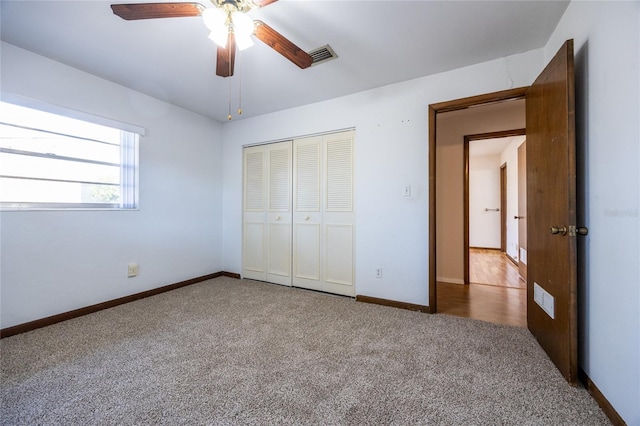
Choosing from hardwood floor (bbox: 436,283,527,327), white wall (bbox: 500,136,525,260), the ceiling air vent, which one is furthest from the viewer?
white wall (bbox: 500,136,525,260)

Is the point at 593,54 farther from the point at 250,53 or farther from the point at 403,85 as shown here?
the point at 250,53

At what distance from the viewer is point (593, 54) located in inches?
53.5

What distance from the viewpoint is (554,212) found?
155 cm

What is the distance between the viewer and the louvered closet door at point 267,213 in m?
3.42

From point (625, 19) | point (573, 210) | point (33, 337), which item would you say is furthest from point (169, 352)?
point (625, 19)

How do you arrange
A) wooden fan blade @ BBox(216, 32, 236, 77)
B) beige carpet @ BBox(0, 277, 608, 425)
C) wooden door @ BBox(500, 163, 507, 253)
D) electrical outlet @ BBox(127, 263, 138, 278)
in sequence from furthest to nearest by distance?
wooden door @ BBox(500, 163, 507, 253) → electrical outlet @ BBox(127, 263, 138, 278) → wooden fan blade @ BBox(216, 32, 236, 77) → beige carpet @ BBox(0, 277, 608, 425)

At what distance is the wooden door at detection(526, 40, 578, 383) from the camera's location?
4.59 ft

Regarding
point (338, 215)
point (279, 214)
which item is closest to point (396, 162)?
point (338, 215)

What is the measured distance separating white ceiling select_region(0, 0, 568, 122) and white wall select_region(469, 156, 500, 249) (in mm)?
5019

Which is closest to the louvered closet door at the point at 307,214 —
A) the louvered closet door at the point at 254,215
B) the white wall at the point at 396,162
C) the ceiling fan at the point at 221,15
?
the white wall at the point at 396,162

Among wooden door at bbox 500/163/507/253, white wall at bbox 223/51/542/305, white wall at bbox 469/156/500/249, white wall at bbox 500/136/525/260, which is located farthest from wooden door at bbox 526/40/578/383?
white wall at bbox 469/156/500/249

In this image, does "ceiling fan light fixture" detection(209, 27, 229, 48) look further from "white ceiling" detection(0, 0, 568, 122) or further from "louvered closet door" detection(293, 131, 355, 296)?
"louvered closet door" detection(293, 131, 355, 296)

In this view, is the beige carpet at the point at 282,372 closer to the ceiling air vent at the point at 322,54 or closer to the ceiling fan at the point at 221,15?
the ceiling fan at the point at 221,15

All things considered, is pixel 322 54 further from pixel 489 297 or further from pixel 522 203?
pixel 522 203
